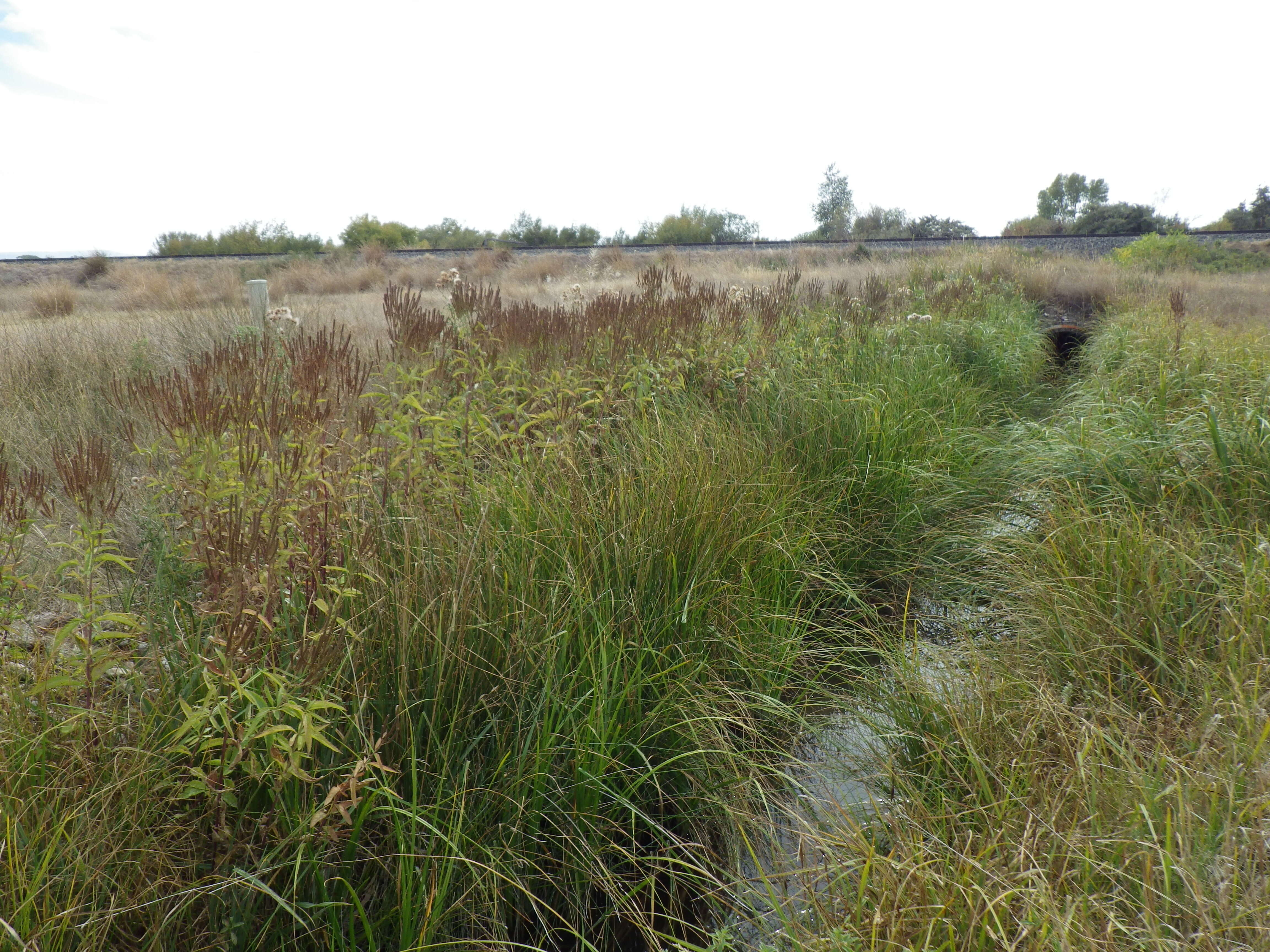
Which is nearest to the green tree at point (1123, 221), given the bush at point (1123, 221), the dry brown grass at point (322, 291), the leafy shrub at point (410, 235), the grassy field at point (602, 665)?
the bush at point (1123, 221)

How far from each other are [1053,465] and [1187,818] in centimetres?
293

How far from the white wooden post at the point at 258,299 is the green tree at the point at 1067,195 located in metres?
60.5

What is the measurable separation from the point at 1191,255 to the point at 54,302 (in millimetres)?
27134

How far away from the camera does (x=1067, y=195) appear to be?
189 ft

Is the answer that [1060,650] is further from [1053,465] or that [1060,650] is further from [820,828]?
[1053,465]

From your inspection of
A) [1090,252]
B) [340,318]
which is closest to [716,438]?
[340,318]

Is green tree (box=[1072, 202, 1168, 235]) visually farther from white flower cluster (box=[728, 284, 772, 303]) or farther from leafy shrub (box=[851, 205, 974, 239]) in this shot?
white flower cluster (box=[728, 284, 772, 303])

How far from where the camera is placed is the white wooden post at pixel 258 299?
7715 mm

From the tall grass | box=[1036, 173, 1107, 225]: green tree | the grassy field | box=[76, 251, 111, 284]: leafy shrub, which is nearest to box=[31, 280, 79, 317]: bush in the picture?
box=[76, 251, 111, 284]: leafy shrub

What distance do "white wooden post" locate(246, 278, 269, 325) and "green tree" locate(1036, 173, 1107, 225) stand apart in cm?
6046

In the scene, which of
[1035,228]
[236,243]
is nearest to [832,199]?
[1035,228]

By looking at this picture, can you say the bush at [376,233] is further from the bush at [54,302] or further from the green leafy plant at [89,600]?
the green leafy plant at [89,600]

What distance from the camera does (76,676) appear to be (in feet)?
5.21

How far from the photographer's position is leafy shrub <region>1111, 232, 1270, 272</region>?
19.7 metres
